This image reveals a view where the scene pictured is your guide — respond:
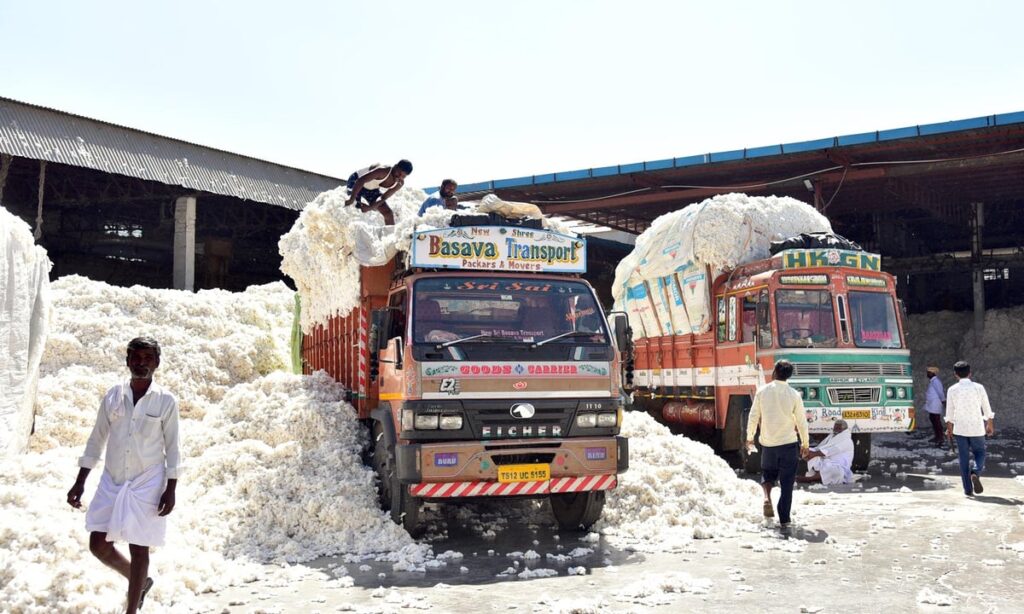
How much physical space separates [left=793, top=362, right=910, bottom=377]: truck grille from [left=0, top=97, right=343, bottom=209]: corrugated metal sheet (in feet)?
58.0

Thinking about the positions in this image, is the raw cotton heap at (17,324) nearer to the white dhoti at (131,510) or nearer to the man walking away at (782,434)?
the white dhoti at (131,510)

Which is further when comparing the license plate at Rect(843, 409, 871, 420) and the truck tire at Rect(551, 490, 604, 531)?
the license plate at Rect(843, 409, 871, 420)

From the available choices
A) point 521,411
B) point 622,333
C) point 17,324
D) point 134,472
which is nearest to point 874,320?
point 622,333

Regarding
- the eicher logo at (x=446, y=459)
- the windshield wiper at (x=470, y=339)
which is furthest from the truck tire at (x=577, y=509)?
the windshield wiper at (x=470, y=339)

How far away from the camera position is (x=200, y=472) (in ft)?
30.3

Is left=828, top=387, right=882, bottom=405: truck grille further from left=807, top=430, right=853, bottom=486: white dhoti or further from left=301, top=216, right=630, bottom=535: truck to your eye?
left=301, top=216, right=630, bottom=535: truck

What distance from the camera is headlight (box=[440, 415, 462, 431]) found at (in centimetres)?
774

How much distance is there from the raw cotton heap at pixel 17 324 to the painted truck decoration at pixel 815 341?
368 inches

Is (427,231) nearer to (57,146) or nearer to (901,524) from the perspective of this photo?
(901,524)

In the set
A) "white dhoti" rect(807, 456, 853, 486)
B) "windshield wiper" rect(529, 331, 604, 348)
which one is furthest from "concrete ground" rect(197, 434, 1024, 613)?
"white dhoti" rect(807, 456, 853, 486)

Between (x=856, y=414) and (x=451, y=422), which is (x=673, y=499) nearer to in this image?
(x=451, y=422)

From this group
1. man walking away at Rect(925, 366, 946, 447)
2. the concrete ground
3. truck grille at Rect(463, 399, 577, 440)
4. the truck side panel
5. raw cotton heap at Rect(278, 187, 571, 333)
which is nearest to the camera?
the concrete ground

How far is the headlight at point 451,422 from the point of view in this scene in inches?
305

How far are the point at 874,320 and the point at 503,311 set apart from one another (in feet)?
23.4
